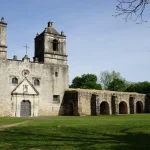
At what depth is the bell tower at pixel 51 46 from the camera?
1192 inches

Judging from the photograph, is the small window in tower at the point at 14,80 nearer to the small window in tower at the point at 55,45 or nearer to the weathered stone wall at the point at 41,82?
the weathered stone wall at the point at 41,82

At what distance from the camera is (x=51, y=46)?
30.9 metres

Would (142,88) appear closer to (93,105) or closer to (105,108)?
(105,108)

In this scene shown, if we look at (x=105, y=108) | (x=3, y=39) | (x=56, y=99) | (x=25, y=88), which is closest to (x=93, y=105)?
(x=105, y=108)

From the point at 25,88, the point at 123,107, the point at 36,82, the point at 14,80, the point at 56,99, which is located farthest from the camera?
the point at 123,107

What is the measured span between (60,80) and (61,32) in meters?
6.18

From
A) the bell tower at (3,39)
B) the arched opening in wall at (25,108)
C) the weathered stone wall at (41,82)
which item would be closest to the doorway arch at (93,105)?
the weathered stone wall at (41,82)

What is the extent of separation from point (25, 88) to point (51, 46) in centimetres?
622

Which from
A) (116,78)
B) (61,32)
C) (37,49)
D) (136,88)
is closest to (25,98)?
(37,49)

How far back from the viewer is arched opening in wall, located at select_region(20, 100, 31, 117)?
91.2 ft

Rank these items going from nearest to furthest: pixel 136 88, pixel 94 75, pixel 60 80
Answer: pixel 60 80 < pixel 136 88 < pixel 94 75

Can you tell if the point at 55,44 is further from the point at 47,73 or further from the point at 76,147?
the point at 76,147

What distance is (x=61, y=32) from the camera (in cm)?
3228

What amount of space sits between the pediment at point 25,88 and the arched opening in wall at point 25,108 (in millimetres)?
1073
